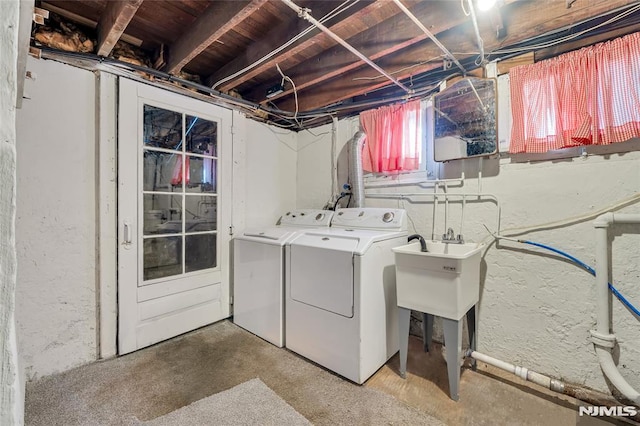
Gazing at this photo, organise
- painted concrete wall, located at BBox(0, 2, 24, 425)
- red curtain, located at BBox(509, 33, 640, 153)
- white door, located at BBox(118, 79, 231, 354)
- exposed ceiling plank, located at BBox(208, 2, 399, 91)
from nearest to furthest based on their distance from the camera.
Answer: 1. painted concrete wall, located at BBox(0, 2, 24, 425)
2. red curtain, located at BBox(509, 33, 640, 153)
3. exposed ceiling plank, located at BBox(208, 2, 399, 91)
4. white door, located at BBox(118, 79, 231, 354)

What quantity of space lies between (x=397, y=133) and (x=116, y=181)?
2429mm

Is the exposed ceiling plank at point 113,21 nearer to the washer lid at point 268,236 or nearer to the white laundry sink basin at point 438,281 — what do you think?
the washer lid at point 268,236

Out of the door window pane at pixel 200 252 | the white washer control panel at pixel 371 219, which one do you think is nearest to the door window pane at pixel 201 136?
the door window pane at pixel 200 252

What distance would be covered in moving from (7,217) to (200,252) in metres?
2.44

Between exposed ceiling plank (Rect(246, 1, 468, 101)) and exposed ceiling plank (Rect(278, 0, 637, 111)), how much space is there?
163 millimetres

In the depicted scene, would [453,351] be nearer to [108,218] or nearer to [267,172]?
[267,172]

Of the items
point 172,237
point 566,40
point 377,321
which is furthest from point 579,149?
point 172,237

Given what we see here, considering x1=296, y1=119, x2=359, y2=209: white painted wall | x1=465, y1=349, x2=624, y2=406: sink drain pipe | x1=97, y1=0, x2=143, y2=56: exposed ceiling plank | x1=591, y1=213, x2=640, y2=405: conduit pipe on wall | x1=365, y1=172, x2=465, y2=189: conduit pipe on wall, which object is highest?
x1=97, y1=0, x2=143, y2=56: exposed ceiling plank

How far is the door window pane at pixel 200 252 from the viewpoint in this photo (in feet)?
8.66

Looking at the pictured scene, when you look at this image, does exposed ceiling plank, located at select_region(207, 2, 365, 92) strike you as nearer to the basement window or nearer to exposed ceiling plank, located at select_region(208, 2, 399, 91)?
exposed ceiling plank, located at select_region(208, 2, 399, 91)

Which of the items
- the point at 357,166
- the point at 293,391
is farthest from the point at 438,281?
the point at 357,166

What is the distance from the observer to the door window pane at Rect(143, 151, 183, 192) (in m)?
2.37

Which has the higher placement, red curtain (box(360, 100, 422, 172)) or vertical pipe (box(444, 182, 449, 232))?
→ red curtain (box(360, 100, 422, 172))

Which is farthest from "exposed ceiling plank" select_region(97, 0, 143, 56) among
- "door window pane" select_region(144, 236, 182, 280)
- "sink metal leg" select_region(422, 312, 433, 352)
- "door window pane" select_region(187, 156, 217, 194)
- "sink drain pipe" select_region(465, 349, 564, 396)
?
"sink drain pipe" select_region(465, 349, 564, 396)
